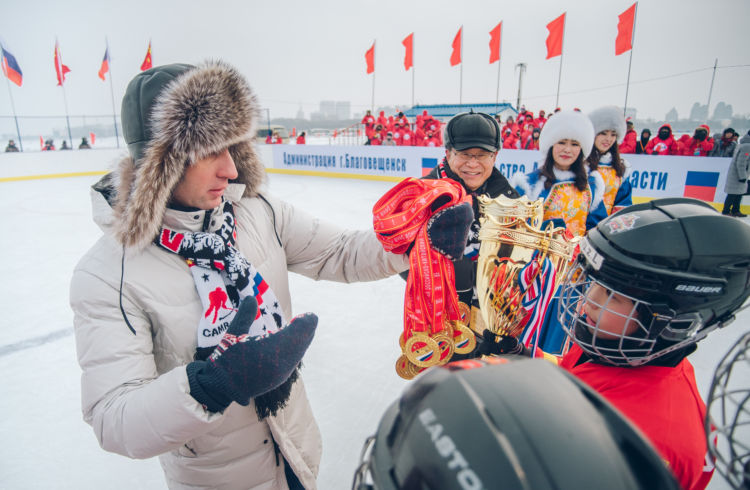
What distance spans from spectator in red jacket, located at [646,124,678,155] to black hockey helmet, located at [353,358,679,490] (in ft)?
28.3

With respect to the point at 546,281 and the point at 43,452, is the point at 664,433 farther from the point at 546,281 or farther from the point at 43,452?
the point at 43,452

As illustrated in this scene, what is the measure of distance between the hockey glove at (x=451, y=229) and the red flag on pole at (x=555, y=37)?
574 inches

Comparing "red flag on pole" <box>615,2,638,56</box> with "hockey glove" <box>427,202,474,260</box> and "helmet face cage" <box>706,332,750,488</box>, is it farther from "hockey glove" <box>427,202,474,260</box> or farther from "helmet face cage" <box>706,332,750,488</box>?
"helmet face cage" <box>706,332,750,488</box>

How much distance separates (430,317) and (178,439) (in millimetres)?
710

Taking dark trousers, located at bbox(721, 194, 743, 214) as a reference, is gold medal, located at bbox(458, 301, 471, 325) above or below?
above

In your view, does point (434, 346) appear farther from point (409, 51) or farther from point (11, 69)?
point (409, 51)

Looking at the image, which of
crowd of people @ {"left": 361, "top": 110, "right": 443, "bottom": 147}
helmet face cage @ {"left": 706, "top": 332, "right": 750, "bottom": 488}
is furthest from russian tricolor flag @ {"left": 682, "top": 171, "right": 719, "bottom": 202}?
helmet face cage @ {"left": 706, "top": 332, "right": 750, "bottom": 488}

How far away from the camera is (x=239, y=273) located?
1009 millimetres

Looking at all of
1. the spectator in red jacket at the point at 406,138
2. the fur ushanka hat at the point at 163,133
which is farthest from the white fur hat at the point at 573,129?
the spectator in red jacket at the point at 406,138

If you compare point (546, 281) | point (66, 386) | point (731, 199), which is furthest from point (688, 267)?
point (731, 199)

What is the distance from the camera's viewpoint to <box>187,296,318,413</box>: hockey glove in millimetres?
729

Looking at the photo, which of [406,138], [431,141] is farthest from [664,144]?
[406,138]

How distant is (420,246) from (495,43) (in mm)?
16875

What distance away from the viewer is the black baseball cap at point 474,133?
165cm
